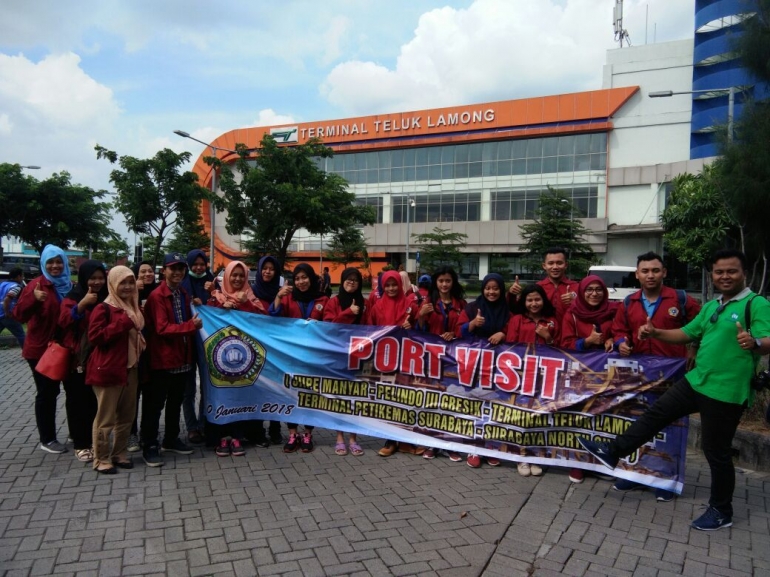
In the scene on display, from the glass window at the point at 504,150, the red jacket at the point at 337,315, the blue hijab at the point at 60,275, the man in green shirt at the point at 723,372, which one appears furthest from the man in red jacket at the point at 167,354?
the glass window at the point at 504,150

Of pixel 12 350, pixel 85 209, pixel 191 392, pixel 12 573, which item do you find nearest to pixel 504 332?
pixel 191 392

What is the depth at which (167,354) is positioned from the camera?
15.7 ft

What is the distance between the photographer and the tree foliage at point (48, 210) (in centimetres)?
2239

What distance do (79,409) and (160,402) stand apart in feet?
2.28

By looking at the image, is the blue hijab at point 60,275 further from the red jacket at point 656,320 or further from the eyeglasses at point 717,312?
the eyeglasses at point 717,312

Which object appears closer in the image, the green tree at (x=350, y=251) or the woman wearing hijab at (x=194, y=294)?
the woman wearing hijab at (x=194, y=294)

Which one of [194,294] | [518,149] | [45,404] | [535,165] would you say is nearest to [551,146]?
[535,165]

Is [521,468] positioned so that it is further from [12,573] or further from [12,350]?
[12,350]

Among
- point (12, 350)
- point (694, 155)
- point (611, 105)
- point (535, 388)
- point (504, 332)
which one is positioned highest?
point (611, 105)

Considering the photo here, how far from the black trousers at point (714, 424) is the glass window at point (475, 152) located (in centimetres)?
4325

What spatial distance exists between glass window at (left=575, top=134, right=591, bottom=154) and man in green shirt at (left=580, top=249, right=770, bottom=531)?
4104 centimetres

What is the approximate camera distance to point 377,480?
4.44m

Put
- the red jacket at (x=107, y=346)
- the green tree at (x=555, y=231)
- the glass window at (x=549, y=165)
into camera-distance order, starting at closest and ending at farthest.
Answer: the red jacket at (x=107, y=346) < the green tree at (x=555, y=231) < the glass window at (x=549, y=165)

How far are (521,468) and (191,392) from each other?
3210 mm
